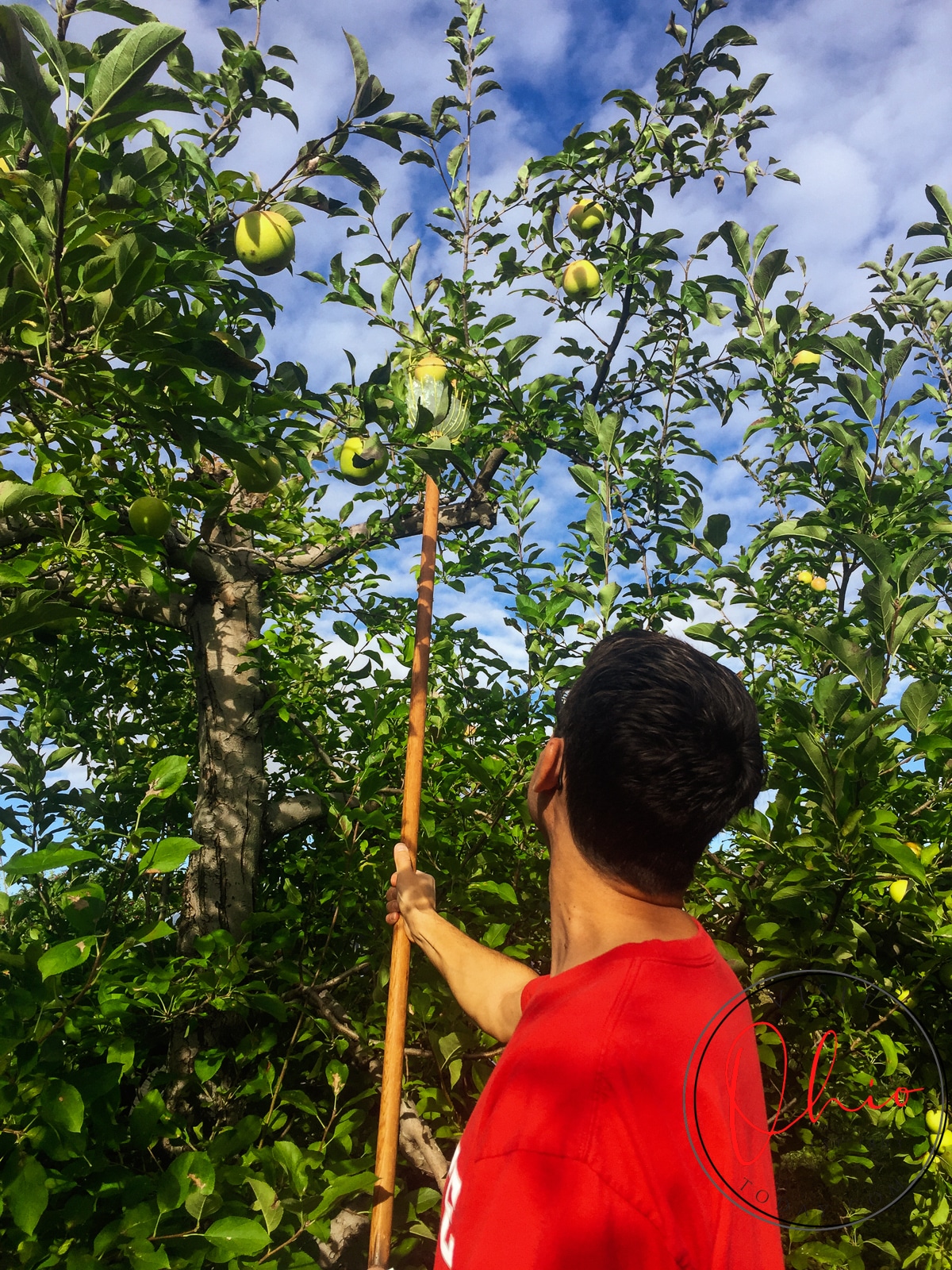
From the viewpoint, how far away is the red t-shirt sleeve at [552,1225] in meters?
0.80

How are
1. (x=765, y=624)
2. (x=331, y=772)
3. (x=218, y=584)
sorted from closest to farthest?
(x=765, y=624), (x=331, y=772), (x=218, y=584)

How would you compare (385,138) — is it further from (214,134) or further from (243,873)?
(243,873)

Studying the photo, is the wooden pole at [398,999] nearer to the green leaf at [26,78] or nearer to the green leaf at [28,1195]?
the green leaf at [28,1195]

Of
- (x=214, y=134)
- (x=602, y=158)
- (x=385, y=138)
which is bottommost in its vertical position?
(x=385, y=138)

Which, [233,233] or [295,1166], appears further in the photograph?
[233,233]

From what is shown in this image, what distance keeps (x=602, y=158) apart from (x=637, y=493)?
131 centimetres

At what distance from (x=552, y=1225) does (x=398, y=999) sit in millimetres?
827

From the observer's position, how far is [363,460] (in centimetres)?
230

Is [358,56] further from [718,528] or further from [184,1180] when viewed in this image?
[184,1180]

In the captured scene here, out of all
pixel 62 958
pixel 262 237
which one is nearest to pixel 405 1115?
pixel 62 958

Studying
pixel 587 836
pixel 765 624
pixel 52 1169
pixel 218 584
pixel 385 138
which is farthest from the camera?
pixel 218 584

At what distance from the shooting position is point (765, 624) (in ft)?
7.07

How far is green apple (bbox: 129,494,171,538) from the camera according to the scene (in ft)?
7.26

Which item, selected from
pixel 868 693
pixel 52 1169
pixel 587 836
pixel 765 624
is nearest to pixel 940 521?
pixel 765 624
